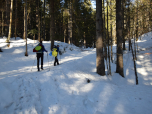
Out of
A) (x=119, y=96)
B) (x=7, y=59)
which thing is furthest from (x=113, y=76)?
(x=7, y=59)

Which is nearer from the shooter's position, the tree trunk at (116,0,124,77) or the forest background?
the forest background

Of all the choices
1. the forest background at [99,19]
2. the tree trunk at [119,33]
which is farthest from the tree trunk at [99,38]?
the tree trunk at [119,33]

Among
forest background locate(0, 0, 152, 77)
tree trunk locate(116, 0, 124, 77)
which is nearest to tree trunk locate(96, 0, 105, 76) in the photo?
forest background locate(0, 0, 152, 77)

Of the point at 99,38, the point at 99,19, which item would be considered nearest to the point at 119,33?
the point at 99,38

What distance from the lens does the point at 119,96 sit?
15.9 feet

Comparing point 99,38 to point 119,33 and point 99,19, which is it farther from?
point 119,33

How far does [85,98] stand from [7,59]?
31.6 feet

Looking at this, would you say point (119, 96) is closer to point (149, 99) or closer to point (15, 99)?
point (149, 99)

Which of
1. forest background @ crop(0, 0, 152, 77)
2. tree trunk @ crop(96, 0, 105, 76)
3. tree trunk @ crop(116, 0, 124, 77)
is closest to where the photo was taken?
tree trunk @ crop(96, 0, 105, 76)

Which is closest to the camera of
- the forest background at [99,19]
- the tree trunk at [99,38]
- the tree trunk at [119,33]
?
the tree trunk at [99,38]

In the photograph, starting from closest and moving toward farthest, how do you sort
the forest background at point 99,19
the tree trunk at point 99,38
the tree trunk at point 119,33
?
the tree trunk at point 99,38 < the forest background at point 99,19 < the tree trunk at point 119,33

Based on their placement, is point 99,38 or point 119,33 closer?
point 99,38

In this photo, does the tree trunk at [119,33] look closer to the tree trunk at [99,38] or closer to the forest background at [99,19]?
the forest background at [99,19]

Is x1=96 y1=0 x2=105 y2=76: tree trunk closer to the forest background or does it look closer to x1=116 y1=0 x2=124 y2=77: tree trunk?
the forest background
